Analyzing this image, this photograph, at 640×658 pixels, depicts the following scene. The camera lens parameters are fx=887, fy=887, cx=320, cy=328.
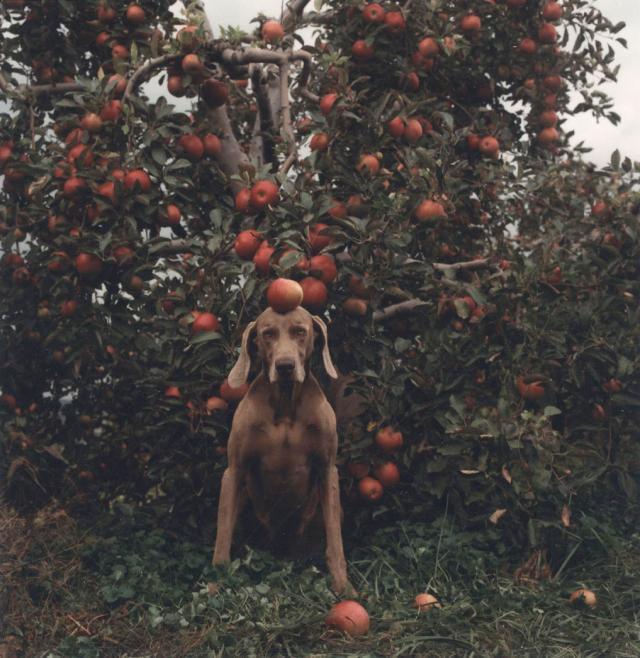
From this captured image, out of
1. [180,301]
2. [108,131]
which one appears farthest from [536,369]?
[108,131]

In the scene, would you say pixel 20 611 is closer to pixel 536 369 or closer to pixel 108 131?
pixel 108 131

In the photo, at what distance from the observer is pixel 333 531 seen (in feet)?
14.1

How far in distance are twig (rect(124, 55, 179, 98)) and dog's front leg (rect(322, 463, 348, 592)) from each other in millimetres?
2474

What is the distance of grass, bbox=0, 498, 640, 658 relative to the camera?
3846 millimetres

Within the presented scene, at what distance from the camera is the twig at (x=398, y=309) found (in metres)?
5.31

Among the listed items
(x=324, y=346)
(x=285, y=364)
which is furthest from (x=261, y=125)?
(x=285, y=364)

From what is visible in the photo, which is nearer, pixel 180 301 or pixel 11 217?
pixel 180 301

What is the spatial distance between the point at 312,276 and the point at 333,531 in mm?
1281

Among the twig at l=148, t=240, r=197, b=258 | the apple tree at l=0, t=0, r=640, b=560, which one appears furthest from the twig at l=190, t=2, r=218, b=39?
the twig at l=148, t=240, r=197, b=258

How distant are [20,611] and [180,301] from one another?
179 centimetres

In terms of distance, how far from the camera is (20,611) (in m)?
Answer: 4.17

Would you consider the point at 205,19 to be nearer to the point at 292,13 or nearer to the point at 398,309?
the point at 292,13

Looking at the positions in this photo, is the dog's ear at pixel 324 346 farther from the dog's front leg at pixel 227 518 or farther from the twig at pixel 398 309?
the twig at pixel 398 309

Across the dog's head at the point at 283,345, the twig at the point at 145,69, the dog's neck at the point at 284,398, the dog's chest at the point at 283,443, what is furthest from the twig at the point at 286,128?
the dog's chest at the point at 283,443
